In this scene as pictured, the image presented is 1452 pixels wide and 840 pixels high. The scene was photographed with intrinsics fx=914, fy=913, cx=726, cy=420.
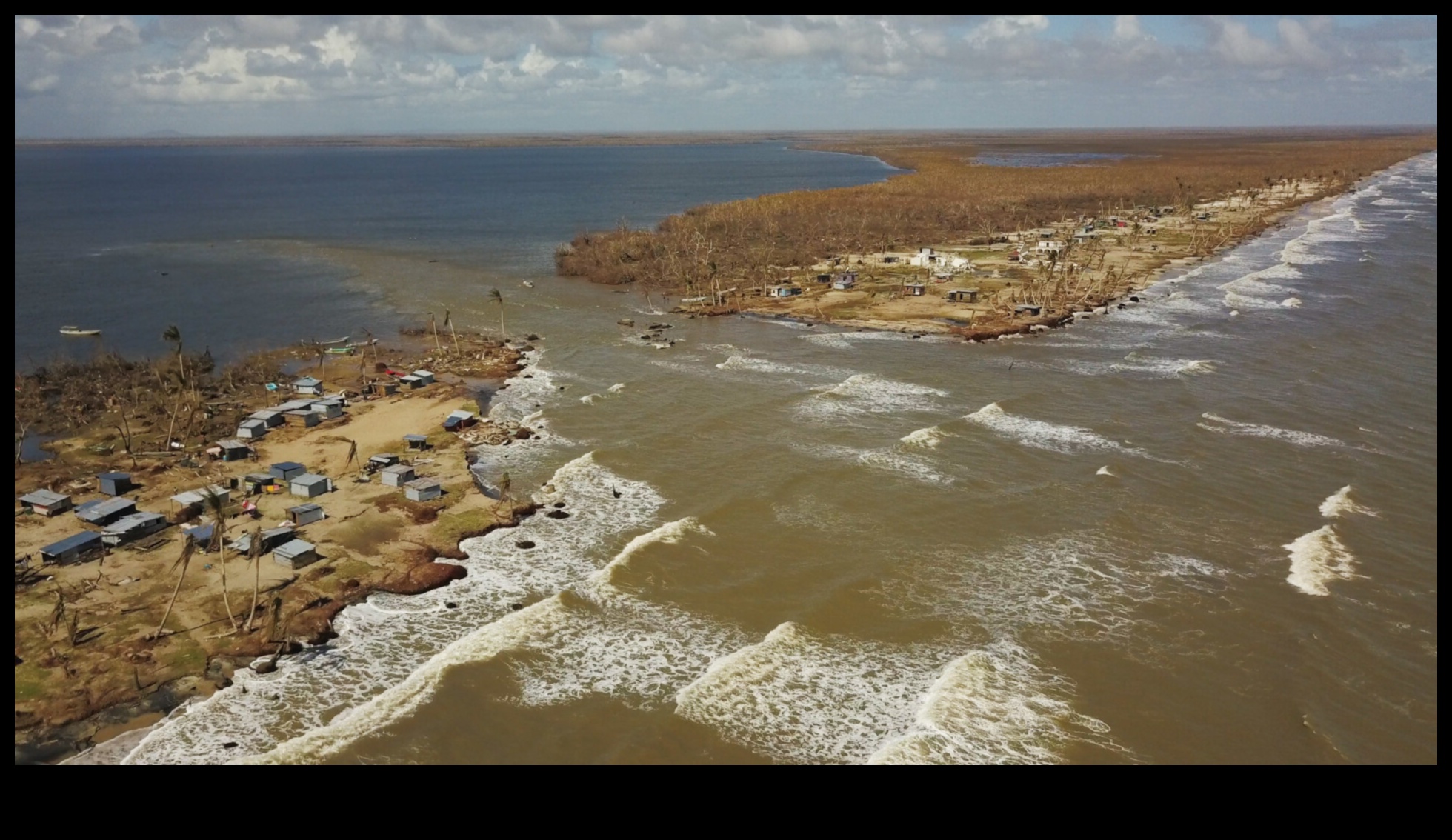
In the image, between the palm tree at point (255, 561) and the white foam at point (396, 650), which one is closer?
the white foam at point (396, 650)

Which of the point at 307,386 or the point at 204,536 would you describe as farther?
the point at 307,386

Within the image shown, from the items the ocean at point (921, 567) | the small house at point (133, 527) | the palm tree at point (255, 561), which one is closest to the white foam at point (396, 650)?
the ocean at point (921, 567)

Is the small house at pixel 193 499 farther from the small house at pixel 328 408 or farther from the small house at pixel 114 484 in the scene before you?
the small house at pixel 328 408

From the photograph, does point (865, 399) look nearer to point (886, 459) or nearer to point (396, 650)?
point (886, 459)

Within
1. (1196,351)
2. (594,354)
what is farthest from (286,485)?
(1196,351)

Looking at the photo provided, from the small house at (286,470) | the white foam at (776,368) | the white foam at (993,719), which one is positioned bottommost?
the white foam at (993,719)

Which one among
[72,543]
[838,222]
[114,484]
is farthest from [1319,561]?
[838,222]
